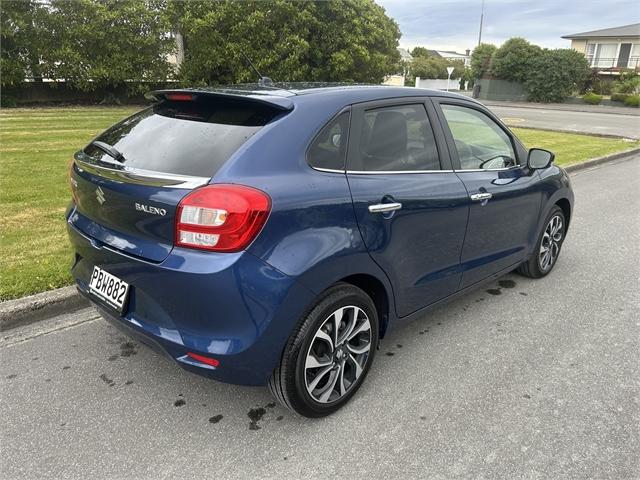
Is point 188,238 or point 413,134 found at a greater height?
point 413,134

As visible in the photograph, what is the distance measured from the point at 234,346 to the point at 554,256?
3636 mm

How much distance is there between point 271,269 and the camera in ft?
7.34

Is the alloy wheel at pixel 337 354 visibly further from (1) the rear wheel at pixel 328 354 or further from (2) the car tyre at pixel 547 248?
(2) the car tyre at pixel 547 248

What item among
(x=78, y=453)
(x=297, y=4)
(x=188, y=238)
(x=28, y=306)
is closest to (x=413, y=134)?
(x=188, y=238)

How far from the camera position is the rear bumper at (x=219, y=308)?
7.21 feet

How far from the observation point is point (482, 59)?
4009cm

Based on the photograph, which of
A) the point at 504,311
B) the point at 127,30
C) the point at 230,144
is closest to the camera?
the point at 230,144

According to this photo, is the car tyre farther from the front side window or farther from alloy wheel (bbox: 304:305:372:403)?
alloy wheel (bbox: 304:305:372:403)

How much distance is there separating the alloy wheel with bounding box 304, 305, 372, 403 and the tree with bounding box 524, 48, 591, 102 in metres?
38.7

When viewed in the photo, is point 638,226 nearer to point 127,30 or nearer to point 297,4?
point 297,4

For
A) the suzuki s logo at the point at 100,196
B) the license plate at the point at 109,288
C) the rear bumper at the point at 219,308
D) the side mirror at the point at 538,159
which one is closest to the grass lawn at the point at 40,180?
the license plate at the point at 109,288

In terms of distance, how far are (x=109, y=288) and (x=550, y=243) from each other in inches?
149

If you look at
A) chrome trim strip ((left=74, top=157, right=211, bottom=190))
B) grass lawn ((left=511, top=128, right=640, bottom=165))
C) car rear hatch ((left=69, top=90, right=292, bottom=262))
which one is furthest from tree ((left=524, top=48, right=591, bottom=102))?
chrome trim strip ((left=74, top=157, right=211, bottom=190))

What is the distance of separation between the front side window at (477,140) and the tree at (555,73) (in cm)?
3685
